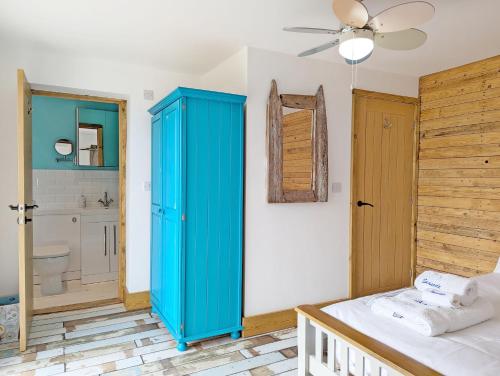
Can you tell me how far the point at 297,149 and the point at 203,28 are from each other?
119 cm

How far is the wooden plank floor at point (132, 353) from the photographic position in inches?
93.0

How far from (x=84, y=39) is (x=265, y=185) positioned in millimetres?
1776

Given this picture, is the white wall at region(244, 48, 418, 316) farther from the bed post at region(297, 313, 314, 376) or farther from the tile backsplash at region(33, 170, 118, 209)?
the tile backsplash at region(33, 170, 118, 209)

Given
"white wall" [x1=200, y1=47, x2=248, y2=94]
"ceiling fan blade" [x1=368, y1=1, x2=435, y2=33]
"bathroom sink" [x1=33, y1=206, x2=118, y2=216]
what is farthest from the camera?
"bathroom sink" [x1=33, y1=206, x2=118, y2=216]

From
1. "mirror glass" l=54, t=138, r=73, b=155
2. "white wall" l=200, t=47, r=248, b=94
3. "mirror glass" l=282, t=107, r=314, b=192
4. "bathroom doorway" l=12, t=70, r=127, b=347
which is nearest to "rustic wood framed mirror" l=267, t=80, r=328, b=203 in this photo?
"mirror glass" l=282, t=107, r=314, b=192


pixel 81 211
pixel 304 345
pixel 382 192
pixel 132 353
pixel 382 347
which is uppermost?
pixel 382 192

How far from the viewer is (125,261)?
3500 millimetres

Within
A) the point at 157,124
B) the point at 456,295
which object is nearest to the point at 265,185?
the point at 157,124

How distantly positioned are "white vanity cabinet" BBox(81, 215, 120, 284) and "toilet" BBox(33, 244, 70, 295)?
0.45 meters

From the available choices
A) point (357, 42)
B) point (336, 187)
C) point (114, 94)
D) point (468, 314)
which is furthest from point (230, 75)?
point (468, 314)

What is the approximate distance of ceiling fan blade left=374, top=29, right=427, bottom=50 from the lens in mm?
1956

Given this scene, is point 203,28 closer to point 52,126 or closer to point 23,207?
point 23,207

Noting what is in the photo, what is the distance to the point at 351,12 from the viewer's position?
5.49 ft

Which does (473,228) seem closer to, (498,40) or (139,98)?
(498,40)
